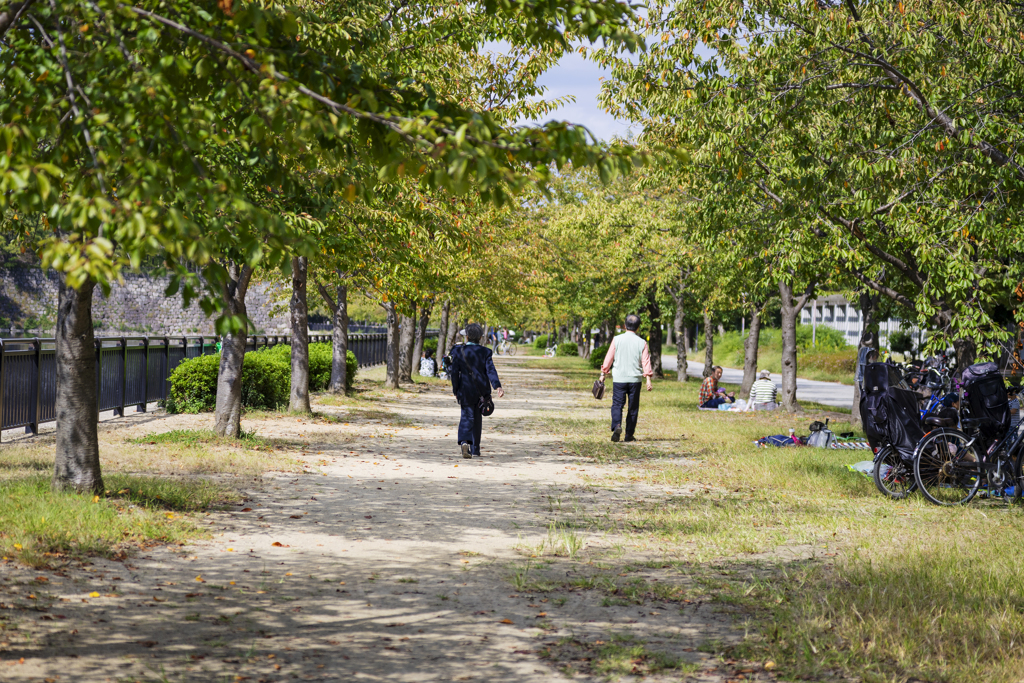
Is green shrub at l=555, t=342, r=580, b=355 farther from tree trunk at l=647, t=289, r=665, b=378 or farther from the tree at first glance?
the tree

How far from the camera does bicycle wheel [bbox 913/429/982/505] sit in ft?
30.7

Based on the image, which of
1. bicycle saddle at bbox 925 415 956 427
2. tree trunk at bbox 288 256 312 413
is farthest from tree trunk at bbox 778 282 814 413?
bicycle saddle at bbox 925 415 956 427

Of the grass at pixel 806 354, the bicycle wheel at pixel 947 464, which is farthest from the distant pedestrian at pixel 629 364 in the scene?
the grass at pixel 806 354

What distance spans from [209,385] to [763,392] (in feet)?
38.7

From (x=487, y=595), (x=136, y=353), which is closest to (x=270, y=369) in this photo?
(x=136, y=353)

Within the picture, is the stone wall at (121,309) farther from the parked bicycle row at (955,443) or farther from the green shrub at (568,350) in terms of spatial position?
the parked bicycle row at (955,443)

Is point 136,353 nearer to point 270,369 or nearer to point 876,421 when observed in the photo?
point 270,369

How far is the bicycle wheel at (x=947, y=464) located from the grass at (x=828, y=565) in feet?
0.87

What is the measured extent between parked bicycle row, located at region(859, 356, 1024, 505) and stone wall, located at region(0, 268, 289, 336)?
230ft

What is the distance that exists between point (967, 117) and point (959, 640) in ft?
21.8

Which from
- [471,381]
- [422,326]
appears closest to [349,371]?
[422,326]

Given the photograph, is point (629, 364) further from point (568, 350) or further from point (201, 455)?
point (568, 350)

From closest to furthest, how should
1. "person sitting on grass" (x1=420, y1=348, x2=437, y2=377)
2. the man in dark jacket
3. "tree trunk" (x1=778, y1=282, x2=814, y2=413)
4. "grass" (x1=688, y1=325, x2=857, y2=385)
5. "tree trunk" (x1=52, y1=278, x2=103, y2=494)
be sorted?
"tree trunk" (x1=52, y1=278, x2=103, y2=494) < the man in dark jacket < "tree trunk" (x1=778, y1=282, x2=814, y2=413) < "person sitting on grass" (x1=420, y1=348, x2=437, y2=377) < "grass" (x1=688, y1=325, x2=857, y2=385)

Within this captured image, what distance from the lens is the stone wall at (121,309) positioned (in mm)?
81750
